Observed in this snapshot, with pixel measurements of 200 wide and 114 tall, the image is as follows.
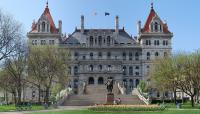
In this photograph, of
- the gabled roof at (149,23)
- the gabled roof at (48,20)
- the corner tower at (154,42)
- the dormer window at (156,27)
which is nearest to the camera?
the corner tower at (154,42)

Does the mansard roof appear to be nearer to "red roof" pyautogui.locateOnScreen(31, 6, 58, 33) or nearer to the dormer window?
"red roof" pyautogui.locateOnScreen(31, 6, 58, 33)

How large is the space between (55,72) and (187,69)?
82.5 ft

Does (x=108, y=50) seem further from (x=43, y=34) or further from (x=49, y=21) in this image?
(x=43, y=34)

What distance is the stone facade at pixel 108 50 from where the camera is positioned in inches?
4633

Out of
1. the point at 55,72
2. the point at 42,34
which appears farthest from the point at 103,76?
the point at 55,72

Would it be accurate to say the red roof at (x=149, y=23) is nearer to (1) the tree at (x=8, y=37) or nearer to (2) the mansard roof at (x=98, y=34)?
(2) the mansard roof at (x=98, y=34)

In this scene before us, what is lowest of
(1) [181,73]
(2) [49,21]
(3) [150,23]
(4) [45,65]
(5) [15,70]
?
(1) [181,73]

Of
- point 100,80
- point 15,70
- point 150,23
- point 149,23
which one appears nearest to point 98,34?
point 100,80

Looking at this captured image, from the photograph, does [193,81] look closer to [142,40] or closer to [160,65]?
[160,65]

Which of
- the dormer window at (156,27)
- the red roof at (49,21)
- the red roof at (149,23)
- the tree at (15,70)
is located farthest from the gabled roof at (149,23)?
the tree at (15,70)

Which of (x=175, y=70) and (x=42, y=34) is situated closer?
(x=175, y=70)

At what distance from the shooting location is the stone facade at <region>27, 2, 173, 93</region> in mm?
117688

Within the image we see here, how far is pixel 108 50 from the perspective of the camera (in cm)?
12094

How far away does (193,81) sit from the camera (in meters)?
72.7
